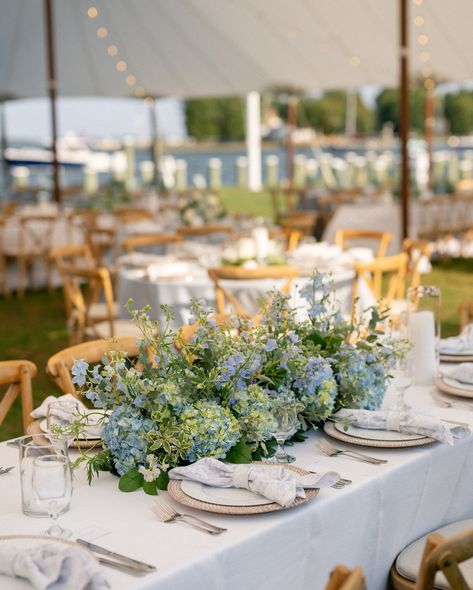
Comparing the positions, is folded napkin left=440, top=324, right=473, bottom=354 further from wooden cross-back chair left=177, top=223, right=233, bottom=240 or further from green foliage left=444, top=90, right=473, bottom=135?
green foliage left=444, top=90, right=473, bottom=135

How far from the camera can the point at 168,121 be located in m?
17.4

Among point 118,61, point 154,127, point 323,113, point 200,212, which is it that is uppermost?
point 323,113

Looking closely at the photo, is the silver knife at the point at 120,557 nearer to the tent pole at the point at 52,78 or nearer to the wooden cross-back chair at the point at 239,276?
the wooden cross-back chair at the point at 239,276

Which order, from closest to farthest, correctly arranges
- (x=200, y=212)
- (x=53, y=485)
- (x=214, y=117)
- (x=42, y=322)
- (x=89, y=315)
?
(x=53, y=485) → (x=89, y=315) → (x=42, y=322) → (x=200, y=212) → (x=214, y=117)

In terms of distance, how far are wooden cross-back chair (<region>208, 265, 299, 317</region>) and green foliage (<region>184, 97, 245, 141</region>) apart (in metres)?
29.7

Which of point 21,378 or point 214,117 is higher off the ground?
point 214,117

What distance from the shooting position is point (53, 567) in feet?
5.24

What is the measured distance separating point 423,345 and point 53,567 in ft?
5.00

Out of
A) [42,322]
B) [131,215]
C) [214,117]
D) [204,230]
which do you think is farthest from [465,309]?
[214,117]

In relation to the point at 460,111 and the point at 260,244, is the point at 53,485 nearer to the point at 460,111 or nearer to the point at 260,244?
the point at 260,244

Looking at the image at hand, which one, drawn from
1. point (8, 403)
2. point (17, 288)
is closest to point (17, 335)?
point (17, 288)

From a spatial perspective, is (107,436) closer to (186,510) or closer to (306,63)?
(186,510)

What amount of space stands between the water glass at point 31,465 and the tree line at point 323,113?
3033cm

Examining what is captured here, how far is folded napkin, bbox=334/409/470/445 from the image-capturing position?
2248mm
